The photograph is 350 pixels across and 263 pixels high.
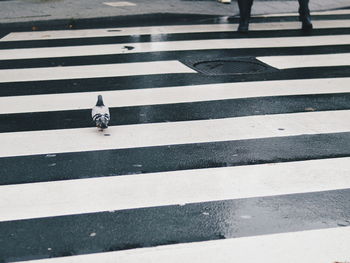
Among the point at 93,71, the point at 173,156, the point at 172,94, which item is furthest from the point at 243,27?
the point at 173,156

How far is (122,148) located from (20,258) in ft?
6.73

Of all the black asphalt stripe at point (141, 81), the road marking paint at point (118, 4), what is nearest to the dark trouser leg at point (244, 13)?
the black asphalt stripe at point (141, 81)

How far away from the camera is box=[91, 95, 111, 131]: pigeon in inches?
249

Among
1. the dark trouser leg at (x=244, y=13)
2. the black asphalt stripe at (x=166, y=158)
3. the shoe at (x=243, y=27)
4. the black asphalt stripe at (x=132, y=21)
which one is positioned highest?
the dark trouser leg at (x=244, y=13)

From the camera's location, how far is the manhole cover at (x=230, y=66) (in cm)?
868

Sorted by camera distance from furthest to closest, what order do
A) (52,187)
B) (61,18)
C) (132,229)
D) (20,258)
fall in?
(61,18)
(52,187)
(132,229)
(20,258)

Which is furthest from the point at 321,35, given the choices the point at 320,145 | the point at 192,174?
the point at 192,174

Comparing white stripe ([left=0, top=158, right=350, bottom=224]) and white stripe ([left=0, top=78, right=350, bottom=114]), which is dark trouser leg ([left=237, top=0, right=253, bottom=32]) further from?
white stripe ([left=0, top=158, right=350, bottom=224])

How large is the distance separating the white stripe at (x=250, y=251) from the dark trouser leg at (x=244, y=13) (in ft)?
22.6

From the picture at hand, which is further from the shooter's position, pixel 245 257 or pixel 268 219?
pixel 268 219

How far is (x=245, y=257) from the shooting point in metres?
4.14

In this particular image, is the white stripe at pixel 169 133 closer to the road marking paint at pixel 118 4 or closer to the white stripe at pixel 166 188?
the white stripe at pixel 166 188

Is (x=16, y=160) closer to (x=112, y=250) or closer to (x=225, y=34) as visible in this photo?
(x=112, y=250)

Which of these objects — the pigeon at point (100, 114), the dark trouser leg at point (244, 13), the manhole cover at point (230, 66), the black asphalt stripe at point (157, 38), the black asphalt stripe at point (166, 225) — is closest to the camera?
the black asphalt stripe at point (166, 225)
